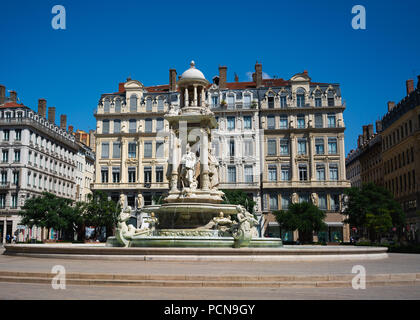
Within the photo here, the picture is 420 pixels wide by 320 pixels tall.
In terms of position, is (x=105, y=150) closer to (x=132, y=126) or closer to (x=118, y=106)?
(x=132, y=126)

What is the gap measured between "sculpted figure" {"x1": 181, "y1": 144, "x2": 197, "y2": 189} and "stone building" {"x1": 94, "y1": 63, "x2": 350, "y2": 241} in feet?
142

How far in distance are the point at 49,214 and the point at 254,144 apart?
3050cm

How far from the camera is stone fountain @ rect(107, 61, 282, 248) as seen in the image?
61.0 feet

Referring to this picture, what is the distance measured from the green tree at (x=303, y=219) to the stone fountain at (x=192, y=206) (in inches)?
1305

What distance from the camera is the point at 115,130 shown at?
7238 centimetres

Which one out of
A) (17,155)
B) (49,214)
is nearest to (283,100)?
(49,214)

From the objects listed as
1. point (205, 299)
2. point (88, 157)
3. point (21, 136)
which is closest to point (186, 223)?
point (205, 299)

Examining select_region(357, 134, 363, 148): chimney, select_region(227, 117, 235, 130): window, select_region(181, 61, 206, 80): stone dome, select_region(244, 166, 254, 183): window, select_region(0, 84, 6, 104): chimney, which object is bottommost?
select_region(244, 166, 254, 183): window

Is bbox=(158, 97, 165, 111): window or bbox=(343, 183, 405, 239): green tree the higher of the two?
bbox=(158, 97, 165, 111): window

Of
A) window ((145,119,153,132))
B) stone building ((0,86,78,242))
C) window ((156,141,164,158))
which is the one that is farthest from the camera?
window ((145,119,153,132))

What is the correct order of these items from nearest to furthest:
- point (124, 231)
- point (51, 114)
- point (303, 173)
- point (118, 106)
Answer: point (124, 231)
point (303, 173)
point (118, 106)
point (51, 114)

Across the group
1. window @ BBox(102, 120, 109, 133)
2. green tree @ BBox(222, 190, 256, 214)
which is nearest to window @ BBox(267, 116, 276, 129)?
green tree @ BBox(222, 190, 256, 214)

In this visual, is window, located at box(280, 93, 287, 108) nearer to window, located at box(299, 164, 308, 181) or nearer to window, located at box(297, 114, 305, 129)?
window, located at box(297, 114, 305, 129)

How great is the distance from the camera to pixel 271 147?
70188mm
